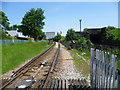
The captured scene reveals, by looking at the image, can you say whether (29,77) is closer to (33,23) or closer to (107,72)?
(107,72)

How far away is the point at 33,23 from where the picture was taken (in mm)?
63125

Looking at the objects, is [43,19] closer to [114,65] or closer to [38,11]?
[38,11]

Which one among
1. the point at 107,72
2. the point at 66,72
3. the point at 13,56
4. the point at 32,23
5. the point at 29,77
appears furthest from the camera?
the point at 32,23

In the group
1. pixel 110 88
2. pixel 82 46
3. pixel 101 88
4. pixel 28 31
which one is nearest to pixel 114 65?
pixel 110 88

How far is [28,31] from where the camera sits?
2475 inches

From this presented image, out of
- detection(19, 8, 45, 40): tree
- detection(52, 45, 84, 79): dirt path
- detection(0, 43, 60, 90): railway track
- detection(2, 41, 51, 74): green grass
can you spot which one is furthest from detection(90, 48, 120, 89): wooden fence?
detection(19, 8, 45, 40): tree

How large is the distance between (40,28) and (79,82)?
6101 cm

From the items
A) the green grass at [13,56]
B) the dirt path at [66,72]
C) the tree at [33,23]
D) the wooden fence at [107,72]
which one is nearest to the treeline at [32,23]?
the tree at [33,23]

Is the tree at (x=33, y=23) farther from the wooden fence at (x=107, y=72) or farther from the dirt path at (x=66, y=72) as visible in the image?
the wooden fence at (x=107, y=72)

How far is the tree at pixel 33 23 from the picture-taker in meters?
62.2

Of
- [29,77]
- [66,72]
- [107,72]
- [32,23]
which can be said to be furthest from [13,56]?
[32,23]

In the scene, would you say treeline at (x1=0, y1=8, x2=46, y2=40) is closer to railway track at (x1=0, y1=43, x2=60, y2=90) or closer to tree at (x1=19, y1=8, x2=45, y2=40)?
tree at (x1=19, y1=8, x2=45, y2=40)

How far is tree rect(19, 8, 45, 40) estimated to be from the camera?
A: 62250 millimetres

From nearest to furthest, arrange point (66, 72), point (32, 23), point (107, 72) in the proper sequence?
point (107, 72)
point (66, 72)
point (32, 23)
